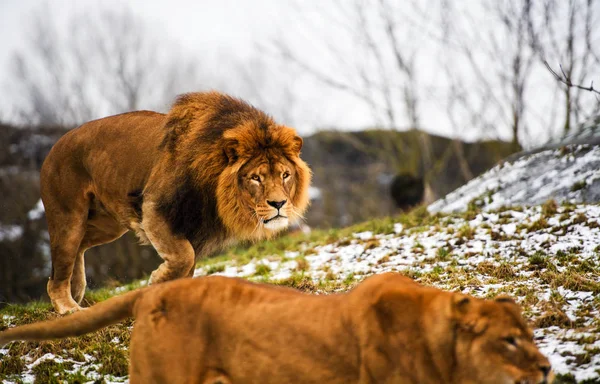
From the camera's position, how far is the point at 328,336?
9.16 ft

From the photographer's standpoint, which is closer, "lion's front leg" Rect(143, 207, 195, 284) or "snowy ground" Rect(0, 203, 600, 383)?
"snowy ground" Rect(0, 203, 600, 383)

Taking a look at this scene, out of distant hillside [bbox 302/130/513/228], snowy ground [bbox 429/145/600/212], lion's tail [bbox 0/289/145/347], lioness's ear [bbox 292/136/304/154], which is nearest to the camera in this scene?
lion's tail [bbox 0/289/145/347]

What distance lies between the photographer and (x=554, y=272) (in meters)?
5.36

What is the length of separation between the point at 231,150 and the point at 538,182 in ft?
16.8

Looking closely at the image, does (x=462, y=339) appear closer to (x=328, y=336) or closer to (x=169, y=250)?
(x=328, y=336)

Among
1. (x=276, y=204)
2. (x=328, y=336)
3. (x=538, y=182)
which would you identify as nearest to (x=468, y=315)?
(x=328, y=336)

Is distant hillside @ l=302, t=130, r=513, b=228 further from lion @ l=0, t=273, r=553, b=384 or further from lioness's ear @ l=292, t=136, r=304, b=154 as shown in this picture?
lion @ l=0, t=273, r=553, b=384

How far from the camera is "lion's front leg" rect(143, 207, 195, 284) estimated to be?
216 inches

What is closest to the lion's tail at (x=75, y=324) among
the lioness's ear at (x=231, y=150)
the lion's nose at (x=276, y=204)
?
the lion's nose at (x=276, y=204)

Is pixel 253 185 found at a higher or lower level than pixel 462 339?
higher

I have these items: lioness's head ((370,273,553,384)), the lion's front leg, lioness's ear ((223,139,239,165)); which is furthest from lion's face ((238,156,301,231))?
lioness's head ((370,273,553,384))

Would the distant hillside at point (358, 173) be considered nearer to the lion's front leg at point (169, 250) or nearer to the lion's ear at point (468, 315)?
the lion's front leg at point (169, 250)

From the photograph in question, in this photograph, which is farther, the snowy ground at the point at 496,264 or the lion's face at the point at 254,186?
the lion's face at the point at 254,186

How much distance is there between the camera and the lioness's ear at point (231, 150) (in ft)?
18.1
